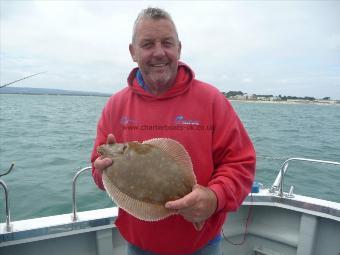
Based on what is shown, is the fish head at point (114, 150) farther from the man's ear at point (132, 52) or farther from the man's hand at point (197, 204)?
the man's ear at point (132, 52)

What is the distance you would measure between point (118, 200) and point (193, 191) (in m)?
0.48

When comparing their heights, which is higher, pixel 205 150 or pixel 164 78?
pixel 164 78

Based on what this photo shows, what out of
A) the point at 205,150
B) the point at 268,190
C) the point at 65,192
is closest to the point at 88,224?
the point at 205,150

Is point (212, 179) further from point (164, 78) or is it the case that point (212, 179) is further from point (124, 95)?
point (124, 95)

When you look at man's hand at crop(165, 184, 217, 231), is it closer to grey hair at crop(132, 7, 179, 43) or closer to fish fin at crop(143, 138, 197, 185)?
fish fin at crop(143, 138, 197, 185)

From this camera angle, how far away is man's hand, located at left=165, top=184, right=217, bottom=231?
170 centimetres

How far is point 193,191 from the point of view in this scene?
5.75ft

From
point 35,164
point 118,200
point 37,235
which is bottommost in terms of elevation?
point 35,164

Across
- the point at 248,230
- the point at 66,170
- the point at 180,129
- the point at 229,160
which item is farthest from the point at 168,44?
the point at 66,170

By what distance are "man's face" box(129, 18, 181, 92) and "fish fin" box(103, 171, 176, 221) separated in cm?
77

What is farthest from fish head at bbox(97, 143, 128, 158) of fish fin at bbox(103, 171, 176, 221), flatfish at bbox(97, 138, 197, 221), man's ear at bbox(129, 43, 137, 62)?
man's ear at bbox(129, 43, 137, 62)

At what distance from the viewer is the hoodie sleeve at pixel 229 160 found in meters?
1.96

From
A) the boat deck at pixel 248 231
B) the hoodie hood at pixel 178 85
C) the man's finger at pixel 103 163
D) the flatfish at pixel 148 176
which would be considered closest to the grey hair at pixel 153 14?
the hoodie hood at pixel 178 85

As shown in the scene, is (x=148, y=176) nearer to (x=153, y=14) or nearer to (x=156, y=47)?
(x=156, y=47)
